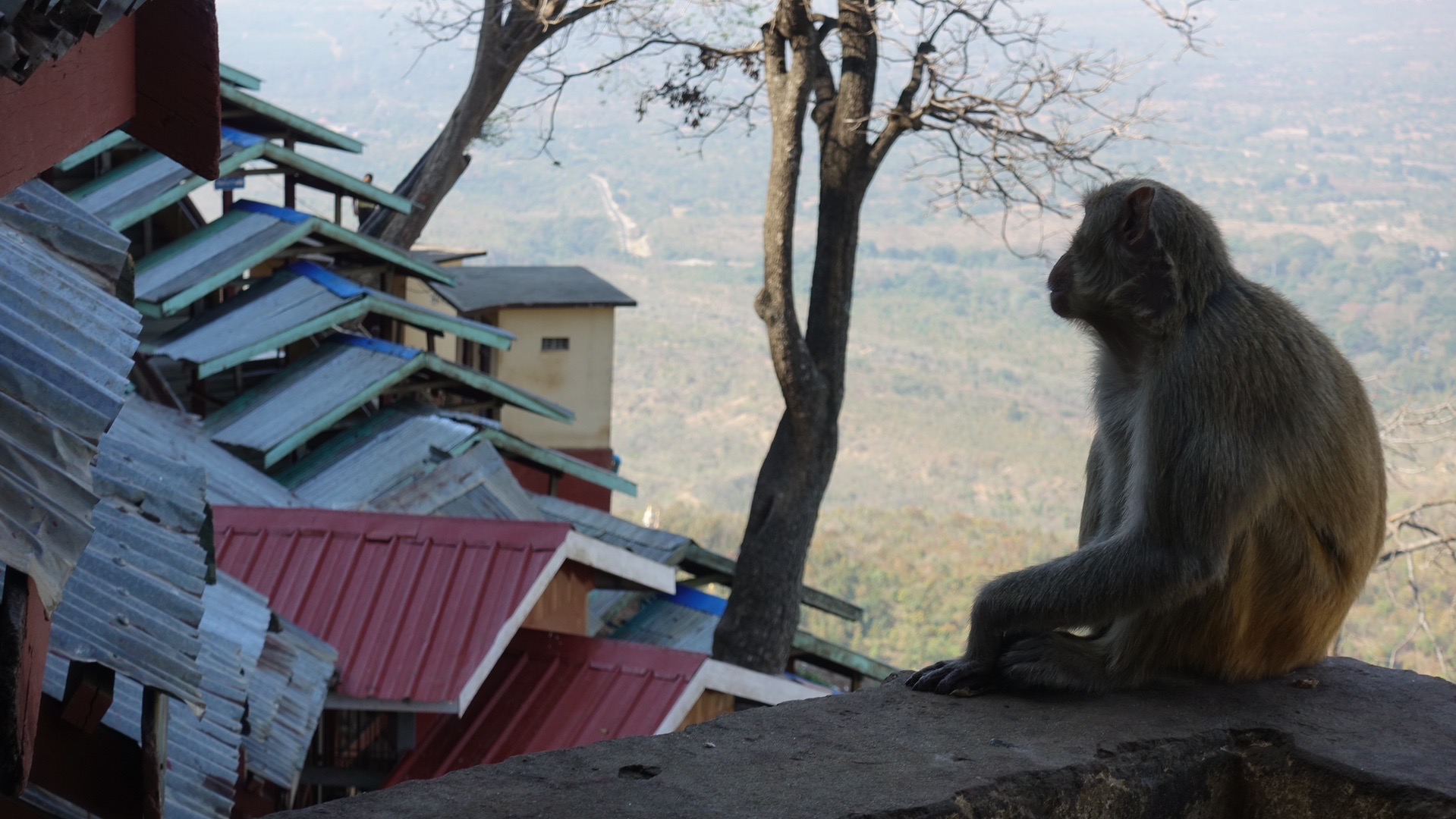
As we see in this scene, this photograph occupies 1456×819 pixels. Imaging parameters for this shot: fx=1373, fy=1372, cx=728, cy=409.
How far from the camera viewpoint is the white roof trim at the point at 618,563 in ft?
29.1

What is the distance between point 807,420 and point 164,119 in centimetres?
905

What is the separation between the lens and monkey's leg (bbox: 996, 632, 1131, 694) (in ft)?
10.5

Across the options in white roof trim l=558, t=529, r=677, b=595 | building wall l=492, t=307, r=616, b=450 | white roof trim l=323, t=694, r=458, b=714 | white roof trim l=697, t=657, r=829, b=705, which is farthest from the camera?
building wall l=492, t=307, r=616, b=450

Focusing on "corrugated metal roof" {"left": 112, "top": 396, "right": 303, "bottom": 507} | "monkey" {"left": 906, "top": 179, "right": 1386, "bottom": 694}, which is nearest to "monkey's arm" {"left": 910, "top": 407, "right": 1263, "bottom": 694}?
"monkey" {"left": 906, "top": 179, "right": 1386, "bottom": 694}

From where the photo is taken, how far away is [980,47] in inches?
525

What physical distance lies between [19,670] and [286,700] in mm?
4772

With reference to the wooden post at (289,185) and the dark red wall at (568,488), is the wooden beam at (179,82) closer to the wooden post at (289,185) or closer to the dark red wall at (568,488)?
the dark red wall at (568,488)

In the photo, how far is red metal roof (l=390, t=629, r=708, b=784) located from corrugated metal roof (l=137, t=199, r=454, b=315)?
19.9 feet

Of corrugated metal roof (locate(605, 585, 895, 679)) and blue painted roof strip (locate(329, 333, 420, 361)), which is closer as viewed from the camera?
corrugated metal roof (locate(605, 585, 895, 679))

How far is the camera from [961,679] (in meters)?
3.25

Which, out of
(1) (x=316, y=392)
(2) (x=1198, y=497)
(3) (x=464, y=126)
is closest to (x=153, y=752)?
(2) (x=1198, y=497)

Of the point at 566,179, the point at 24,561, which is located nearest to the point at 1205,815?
the point at 24,561

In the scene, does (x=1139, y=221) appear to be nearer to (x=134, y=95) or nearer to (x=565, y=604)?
(x=134, y=95)

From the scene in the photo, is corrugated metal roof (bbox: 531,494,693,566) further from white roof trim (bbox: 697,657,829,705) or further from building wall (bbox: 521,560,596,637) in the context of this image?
white roof trim (bbox: 697,657,829,705)
